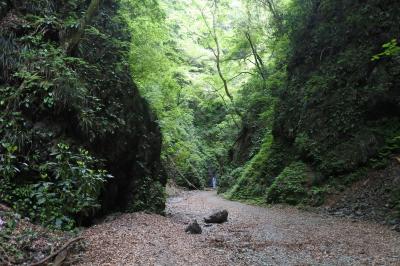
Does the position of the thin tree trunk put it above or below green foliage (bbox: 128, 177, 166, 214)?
above

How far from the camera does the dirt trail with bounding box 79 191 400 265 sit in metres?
5.66

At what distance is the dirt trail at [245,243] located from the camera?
18.6 feet

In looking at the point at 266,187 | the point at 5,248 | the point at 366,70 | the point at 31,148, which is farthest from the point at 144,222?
the point at 366,70

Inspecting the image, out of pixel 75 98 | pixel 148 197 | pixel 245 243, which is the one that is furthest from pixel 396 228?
pixel 75 98

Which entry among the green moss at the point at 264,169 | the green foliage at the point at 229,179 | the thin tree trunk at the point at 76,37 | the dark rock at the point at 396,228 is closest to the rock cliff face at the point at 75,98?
the thin tree trunk at the point at 76,37

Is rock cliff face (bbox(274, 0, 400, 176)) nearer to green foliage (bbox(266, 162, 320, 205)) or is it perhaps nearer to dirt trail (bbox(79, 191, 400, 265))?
green foliage (bbox(266, 162, 320, 205))

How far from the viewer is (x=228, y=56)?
2300cm

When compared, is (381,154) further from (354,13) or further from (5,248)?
(5,248)

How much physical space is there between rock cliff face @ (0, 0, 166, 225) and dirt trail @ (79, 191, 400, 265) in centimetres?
161

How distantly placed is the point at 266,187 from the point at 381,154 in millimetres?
5559

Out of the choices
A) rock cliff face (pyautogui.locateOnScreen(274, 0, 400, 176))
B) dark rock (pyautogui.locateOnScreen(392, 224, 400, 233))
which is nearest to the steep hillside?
rock cliff face (pyautogui.locateOnScreen(274, 0, 400, 176))

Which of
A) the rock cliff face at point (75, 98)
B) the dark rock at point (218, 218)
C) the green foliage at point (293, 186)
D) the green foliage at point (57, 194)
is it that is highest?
the rock cliff face at point (75, 98)

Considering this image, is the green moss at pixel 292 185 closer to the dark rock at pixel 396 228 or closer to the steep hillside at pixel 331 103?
the steep hillside at pixel 331 103

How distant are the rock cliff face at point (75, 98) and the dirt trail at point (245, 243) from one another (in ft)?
5.28
